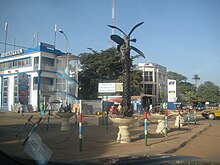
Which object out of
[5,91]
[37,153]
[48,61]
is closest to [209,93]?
[48,61]

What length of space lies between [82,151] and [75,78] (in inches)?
1252

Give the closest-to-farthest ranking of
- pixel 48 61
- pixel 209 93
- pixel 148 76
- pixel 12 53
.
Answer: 1. pixel 48 61
2. pixel 12 53
3. pixel 148 76
4. pixel 209 93

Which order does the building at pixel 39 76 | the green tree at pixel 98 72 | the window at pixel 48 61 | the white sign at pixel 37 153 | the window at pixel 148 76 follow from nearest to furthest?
1. the white sign at pixel 37 153
2. the building at pixel 39 76
3. the window at pixel 48 61
4. the green tree at pixel 98 72
5. the window at pixel 148 76

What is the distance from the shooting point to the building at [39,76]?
40000 millimetres

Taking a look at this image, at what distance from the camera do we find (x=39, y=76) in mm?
41688

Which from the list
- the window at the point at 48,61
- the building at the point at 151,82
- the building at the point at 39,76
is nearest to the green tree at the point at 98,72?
the building at the point at 39,76

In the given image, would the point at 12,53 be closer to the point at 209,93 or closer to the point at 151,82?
the point at 151,82

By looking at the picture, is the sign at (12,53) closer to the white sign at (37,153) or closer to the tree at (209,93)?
the white sign at (37,153)

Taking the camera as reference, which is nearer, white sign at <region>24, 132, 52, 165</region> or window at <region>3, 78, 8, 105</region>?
white sign at <region>24, 132, 52, 165</region>

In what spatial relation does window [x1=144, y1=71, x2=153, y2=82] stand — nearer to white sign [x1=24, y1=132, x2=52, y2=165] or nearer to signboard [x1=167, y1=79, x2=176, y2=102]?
signboard [x1=167, y1=79, x2=176, y2=102]

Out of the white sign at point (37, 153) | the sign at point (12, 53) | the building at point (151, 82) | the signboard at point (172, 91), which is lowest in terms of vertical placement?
the white sign at point (37, 153)

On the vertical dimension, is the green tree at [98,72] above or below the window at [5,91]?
above

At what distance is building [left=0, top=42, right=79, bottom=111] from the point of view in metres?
40.0

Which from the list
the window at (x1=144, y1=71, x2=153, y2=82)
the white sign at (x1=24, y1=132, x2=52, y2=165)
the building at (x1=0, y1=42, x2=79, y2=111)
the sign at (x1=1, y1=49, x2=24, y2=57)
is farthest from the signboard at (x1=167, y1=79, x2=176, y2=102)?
the window at (x1=144, y1=71, x2=153, y2=82)
